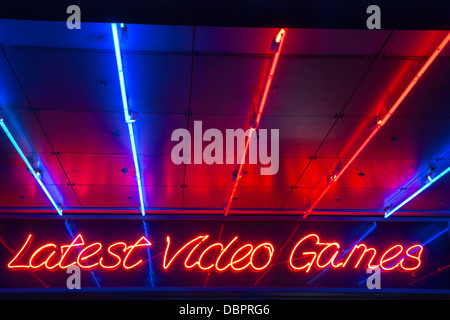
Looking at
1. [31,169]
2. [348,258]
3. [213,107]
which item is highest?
[213,107]

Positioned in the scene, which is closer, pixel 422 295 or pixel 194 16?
pixel 422 295

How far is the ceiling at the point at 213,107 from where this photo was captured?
13.9 feet

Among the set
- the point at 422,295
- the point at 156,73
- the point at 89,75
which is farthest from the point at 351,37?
the point at 422,295

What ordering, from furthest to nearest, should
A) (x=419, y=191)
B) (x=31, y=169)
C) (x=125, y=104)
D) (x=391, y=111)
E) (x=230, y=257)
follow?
(x=419, y=191) → (x=230, y=257) → (x=31, y=169) → (x=391, y=111) → (x=125, y=104)

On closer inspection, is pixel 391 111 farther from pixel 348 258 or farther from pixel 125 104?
pixel 125 104

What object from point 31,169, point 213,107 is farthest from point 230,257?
point 31,169

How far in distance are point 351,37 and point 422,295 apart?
2.79m

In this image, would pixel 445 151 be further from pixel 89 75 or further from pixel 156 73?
pixel 89 75

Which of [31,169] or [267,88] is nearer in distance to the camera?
[267,88]

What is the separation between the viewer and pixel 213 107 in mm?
5289

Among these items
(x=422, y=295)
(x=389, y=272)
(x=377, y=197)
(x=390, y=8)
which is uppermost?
(x=377, y=197)

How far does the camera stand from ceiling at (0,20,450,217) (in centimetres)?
425

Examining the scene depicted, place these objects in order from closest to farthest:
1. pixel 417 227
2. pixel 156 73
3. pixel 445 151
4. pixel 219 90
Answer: pixel 156 73 < pixel 219 90 < pixel 445 151 < pixel 417 227

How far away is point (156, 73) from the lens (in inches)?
183
